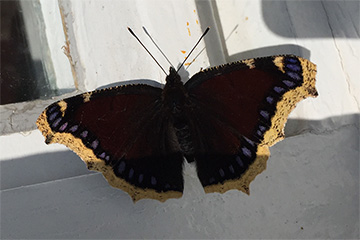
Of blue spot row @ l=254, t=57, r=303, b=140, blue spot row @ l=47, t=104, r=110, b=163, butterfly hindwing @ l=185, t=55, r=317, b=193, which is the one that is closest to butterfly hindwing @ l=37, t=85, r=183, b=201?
blue spot row @ l=47, t=104, r=110, b=163

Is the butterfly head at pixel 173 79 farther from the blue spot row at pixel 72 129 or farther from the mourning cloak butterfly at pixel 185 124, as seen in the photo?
the blue spot row at pixel 72 129

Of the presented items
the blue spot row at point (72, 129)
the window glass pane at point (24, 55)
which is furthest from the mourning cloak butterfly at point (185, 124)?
the window glass pane at point (24, 55)

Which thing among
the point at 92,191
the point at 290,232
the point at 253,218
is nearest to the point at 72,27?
the point at 92,191

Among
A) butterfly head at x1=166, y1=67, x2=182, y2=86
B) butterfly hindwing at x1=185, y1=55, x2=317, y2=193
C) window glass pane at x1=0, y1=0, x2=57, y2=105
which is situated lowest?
butterfly hindwing at x1=185, y1=55, x2=317, y2=193

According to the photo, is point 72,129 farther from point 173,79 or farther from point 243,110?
point 243,110

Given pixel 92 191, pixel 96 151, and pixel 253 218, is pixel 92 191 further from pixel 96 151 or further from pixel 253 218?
pixel 253 218

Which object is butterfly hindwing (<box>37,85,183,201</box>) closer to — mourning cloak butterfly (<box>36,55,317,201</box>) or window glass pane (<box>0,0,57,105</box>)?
mourning cloak butterfly (<box>36,55,317,201</box>)
